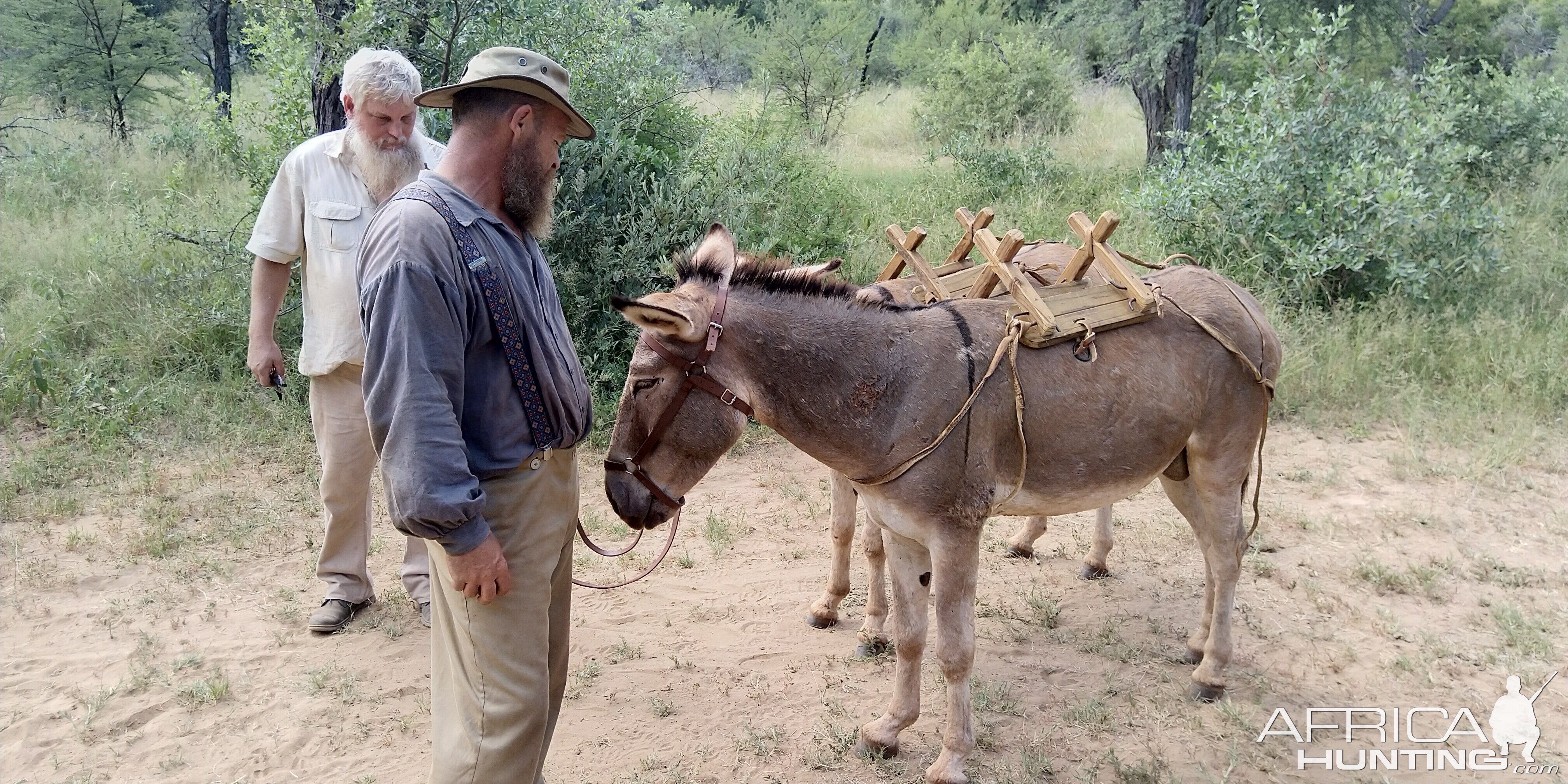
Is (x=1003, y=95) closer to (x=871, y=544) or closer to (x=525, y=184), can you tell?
(x=871, y=544)

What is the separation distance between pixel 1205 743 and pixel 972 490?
61.8 inches

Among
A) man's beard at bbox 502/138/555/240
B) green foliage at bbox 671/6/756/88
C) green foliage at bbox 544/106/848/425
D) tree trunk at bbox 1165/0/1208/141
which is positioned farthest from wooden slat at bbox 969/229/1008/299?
green foliage at bbox 671/6/756/88

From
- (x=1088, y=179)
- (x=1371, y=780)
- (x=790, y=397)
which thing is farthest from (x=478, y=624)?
(x=1088, y=179)

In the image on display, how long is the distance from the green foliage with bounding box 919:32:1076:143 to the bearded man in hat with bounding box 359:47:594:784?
39.1 feet

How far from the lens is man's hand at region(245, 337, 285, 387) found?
4305mm

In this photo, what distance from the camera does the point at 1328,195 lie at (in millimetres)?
7949

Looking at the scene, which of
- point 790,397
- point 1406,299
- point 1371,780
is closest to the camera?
point 790,397

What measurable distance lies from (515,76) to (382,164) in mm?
1902

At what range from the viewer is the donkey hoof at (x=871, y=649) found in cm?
440

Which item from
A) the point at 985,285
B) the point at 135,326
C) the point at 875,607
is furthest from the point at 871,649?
the point at 135,326

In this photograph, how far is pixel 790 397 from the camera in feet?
9.85

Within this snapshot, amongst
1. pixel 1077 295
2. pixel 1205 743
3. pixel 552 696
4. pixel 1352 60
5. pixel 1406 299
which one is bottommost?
pixel 1205 743

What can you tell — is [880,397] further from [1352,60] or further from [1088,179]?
[1352,60]

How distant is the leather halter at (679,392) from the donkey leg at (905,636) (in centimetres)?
95
